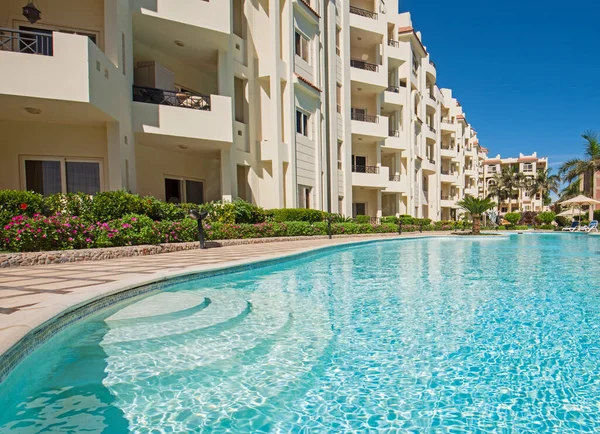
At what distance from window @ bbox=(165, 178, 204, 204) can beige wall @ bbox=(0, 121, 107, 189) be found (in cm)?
353

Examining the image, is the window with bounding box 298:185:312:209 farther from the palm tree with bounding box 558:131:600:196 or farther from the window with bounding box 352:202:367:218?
the palm tree with bounding box 558:131:600:196

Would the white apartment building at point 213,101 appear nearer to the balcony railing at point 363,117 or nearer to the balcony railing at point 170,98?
the balcony railing at point 170,98

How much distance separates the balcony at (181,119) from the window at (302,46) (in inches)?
302

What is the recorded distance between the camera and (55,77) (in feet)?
31.1

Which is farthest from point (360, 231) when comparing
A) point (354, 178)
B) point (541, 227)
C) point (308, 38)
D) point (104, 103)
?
point (541, 227)

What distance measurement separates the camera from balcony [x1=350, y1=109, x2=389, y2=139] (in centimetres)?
2497

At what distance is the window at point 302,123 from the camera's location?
64.7 feet

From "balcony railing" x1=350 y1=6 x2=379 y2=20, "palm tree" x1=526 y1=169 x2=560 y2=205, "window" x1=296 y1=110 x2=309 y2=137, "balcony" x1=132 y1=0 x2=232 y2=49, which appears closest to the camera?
"balcony" x1=132 y1=0 x2=232 y2=49

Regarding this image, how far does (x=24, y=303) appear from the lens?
13.2 ft

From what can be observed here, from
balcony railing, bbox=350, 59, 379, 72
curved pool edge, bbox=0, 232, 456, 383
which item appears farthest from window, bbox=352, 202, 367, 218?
curved pool edge, bbox=0, 232, 456, 383

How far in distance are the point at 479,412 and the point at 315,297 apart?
380cm

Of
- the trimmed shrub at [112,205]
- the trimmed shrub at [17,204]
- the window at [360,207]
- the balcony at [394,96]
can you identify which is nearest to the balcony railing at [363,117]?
the balcony at [394,96]

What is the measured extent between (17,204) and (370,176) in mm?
20874

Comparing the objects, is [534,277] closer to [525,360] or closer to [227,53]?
[525,360]
